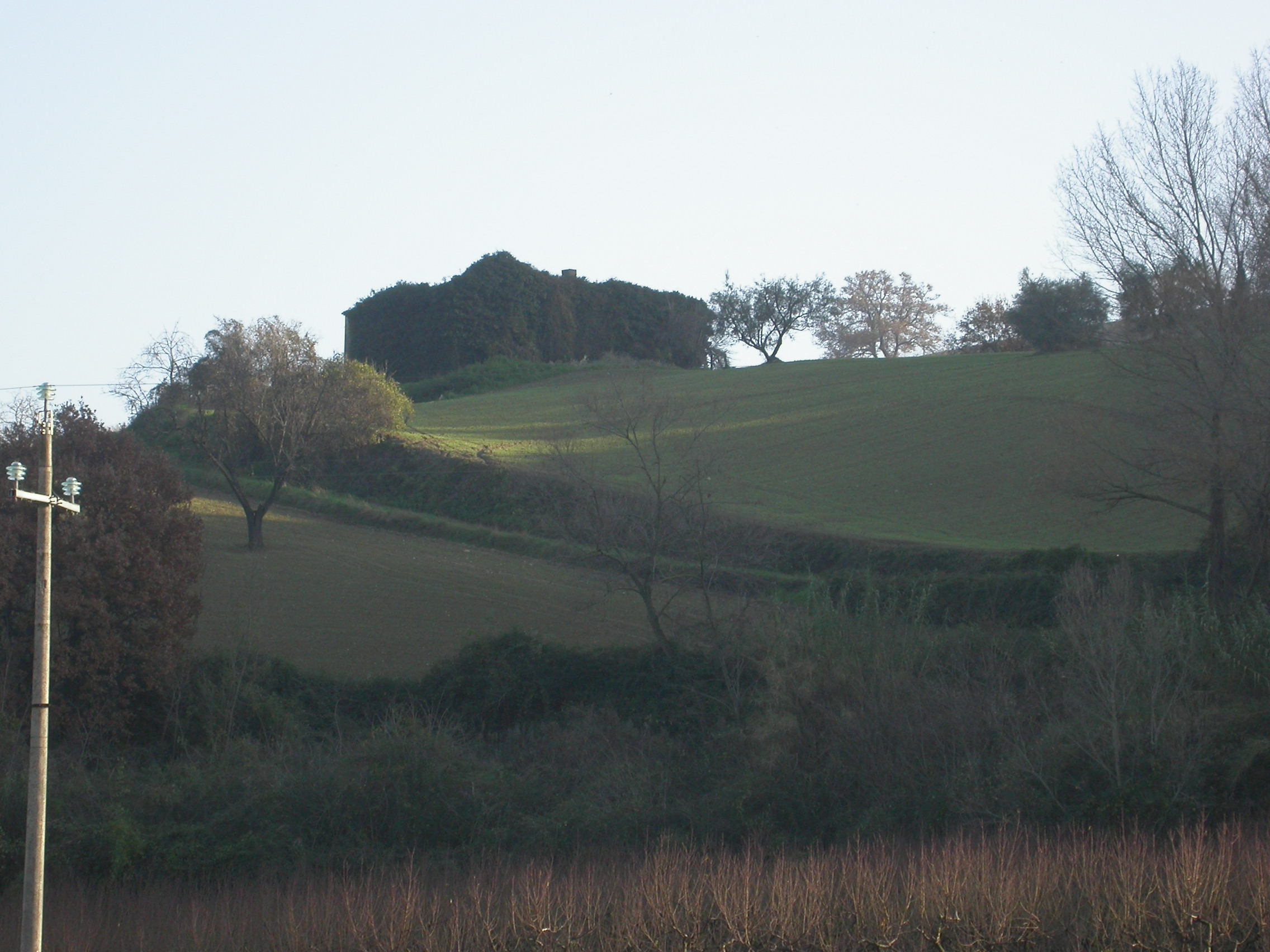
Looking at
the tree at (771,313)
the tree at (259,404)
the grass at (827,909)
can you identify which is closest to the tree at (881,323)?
the tree at (771,313)

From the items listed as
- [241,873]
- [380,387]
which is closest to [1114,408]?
[241,873]

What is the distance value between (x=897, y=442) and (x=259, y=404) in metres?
22.5

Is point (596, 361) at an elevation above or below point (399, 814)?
above

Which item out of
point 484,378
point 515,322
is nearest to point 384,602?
point 484,378

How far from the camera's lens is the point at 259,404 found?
3581 cm

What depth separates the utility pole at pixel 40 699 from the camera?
1056 cm

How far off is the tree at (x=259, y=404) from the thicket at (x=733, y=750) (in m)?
12.0

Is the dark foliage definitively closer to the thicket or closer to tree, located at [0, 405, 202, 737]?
tree, located at [0, 405, 202, 737]

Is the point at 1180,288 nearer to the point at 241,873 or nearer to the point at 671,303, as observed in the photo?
the point at 241,873

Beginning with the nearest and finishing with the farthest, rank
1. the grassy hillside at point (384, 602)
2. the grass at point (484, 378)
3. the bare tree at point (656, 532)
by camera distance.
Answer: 1. the bare tree at point (656, 532)
2. the grassy hillside at point (384, 602)
3. the grass at point (484, 378)

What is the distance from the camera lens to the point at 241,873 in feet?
61.3

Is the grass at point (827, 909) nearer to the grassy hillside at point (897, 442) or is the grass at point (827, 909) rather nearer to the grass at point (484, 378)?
the grassy hillside at point (897, 442)

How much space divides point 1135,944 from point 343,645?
63.5 ft

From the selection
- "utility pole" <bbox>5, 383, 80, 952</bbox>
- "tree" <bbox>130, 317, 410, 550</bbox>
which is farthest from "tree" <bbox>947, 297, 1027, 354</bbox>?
"utility pole" <bbox>5, 383, 80, 952</bbox>
